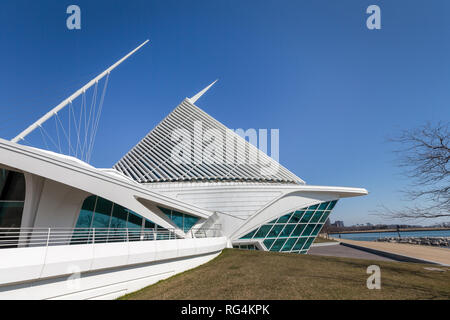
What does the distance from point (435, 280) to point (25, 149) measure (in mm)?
19246

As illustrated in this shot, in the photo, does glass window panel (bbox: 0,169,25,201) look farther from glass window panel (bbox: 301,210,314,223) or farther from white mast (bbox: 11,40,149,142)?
glass window panel (bbox: 301,210,314,223)

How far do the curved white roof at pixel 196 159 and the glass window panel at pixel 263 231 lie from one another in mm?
6286

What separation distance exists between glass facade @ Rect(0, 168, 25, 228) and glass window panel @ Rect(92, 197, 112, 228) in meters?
3.62

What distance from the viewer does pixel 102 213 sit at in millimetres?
14656

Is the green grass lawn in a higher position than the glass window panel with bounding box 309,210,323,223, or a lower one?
lower

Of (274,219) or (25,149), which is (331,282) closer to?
(274,219)

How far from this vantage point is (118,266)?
8.34 m

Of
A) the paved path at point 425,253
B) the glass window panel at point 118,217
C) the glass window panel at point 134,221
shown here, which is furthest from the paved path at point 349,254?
the glass window panel at point 118,217

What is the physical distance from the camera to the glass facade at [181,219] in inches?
721

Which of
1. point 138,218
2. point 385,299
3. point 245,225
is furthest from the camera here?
point 245,225

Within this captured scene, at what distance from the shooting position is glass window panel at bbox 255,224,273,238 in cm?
2151

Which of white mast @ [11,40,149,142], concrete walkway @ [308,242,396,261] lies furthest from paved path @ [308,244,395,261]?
white mast @ [11,40,149,142]

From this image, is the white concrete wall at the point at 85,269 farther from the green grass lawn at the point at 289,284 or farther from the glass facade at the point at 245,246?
the glass facade at the point at 245,246
